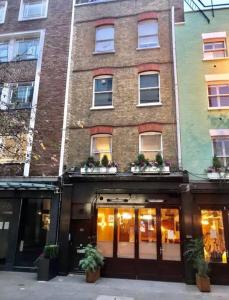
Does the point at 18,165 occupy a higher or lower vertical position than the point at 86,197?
higher

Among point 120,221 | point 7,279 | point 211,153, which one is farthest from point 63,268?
point 211,153

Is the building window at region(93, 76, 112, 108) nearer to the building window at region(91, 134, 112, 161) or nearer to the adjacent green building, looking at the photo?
the building window at region(91, 134, 112, 161)

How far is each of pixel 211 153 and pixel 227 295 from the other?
587 cm

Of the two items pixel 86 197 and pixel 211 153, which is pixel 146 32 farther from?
pixel 86 197

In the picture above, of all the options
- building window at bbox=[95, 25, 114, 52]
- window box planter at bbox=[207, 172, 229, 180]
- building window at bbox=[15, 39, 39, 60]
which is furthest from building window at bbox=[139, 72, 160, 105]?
building window at bbox=[15, 39, 39, 60]

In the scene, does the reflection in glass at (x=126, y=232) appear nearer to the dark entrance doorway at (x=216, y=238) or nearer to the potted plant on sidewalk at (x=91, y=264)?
the potted plant on sidewalk at (x=91, y=264)

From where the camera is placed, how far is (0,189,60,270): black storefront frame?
41.7 feet

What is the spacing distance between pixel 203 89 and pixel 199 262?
8.15 m

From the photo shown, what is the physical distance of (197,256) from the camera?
10.7 metres

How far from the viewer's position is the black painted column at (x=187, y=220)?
1118cm

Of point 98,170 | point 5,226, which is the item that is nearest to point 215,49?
point 98,170

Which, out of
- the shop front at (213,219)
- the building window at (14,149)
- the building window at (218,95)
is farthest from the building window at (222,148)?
the building window at (14,149)

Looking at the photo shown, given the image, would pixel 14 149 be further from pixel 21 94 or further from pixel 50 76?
pixel 50 76

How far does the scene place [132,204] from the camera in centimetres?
1256
